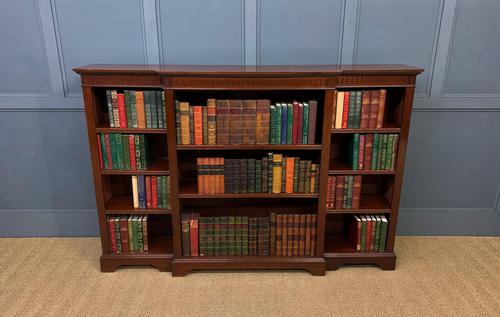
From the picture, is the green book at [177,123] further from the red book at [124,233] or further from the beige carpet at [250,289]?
the beige carpet at [250,289]

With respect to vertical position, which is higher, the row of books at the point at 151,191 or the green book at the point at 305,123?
the green book at the point at 305,123

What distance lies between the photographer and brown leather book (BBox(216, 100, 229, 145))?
88.3 inches

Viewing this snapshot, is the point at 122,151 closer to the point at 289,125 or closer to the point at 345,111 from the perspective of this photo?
the point at 289,125

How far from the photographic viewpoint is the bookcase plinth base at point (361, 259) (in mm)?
2539

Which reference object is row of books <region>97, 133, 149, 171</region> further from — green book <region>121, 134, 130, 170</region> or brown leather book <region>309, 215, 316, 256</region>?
brown leather book <region>309, 215, 316, 256</region>

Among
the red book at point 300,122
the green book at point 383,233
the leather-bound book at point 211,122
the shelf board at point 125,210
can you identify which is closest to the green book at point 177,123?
the leather-bound book at point 211,122

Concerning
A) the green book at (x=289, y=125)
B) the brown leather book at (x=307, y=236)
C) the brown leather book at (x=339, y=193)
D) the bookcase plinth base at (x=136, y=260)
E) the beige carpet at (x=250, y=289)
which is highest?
the green book at (x=289, y=125)

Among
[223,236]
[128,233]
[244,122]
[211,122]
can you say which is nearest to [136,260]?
[128,233]

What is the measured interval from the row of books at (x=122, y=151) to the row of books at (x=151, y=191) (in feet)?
0.29

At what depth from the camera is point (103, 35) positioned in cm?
252

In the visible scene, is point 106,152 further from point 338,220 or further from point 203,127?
point 338,220

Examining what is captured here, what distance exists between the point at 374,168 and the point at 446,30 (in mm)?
1090

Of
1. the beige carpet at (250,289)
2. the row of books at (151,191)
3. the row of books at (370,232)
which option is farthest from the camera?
the row of books at (370,232)

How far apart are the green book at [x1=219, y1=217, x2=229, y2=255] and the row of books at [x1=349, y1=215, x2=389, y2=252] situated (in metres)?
0.90
